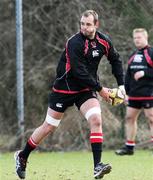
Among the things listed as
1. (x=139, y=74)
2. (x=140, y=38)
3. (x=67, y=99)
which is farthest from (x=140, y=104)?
(x=67, y=99)

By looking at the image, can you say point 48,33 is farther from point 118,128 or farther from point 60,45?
point 118,128

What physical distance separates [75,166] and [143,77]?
2.23 meters

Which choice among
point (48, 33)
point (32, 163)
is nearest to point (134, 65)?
point (32, 163)

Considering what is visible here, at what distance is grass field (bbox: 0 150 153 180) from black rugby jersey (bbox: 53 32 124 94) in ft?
3.79

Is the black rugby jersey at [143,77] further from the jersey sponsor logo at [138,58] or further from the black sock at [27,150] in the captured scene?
the black sock at [27,150]

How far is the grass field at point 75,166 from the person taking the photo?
8570mm

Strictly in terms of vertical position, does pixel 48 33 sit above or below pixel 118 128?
above

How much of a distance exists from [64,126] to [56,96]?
5922 millimetres

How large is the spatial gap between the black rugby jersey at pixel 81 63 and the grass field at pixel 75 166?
1154 millimetres

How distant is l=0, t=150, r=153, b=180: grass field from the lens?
857 cm

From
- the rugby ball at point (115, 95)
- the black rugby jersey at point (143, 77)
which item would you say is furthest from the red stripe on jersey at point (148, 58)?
the rugby ball at point (115, 95)

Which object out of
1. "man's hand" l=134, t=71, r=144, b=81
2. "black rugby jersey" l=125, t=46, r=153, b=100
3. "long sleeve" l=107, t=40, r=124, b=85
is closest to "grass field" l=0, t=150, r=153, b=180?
"black rugby jersey" l=125, t=46, r=153, b=100

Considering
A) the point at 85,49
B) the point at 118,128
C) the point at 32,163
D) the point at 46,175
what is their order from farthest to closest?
the point at 118,128, the point at 32,163, the point at 46,175, the point at 85,49

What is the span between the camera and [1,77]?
575 inches
